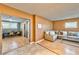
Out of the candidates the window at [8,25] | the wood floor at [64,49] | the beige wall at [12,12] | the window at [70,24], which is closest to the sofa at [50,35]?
the window at [70,24]

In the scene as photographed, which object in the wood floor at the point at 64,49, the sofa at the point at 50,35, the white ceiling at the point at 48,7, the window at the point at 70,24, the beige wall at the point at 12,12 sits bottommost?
the wood floor at the point at 64,49

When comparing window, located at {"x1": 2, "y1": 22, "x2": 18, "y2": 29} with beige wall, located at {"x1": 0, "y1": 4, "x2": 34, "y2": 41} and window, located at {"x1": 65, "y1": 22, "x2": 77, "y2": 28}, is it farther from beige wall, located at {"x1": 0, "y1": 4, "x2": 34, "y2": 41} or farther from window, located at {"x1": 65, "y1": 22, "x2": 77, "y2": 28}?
window, located at {"x1": 65, "y1": 22, "x2": 77, "y2": 28}

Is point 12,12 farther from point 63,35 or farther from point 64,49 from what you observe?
point 63,35

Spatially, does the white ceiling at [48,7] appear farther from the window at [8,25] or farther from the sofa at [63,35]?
the window at [8,25]

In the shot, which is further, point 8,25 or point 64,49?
point 8,25

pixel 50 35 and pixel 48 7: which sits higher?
pixel 48 7

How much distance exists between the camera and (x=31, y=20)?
4.68 meters

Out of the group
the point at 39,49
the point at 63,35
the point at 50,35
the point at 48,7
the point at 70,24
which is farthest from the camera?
the point at 50,35

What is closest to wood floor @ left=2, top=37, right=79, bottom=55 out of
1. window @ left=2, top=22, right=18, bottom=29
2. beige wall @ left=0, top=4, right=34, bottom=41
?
beige wall @ left=0, top=4, right=34, bottom=41

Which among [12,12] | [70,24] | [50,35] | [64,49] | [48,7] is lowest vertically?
[64,49]

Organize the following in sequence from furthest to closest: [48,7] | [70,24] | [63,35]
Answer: [63,35]
[70,24]
[48,7]

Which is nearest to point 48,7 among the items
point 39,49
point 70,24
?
point 39,49
